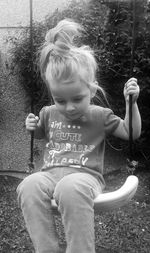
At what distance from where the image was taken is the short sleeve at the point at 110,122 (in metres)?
2.38

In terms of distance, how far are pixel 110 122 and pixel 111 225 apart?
1.88 m

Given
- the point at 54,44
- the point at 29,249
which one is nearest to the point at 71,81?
the point at 54,44

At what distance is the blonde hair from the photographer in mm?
2205

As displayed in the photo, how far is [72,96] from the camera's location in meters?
2.23

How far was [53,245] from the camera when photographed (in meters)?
2.03

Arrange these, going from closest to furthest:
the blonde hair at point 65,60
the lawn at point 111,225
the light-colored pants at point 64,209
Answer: the light-colored pants at point 64,209 < the blonde hair at point 65,60 < the lawn at point 111,225

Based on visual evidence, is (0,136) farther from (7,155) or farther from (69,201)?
(69,201)

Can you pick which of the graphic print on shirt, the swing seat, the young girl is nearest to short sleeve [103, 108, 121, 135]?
the young girl

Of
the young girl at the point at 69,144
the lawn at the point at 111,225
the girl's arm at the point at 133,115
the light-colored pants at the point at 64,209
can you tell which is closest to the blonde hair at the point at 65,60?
the young girl at the point at 69,144

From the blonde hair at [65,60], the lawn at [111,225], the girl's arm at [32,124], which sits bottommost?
the lawn at [111,225]

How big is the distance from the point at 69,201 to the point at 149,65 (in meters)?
2.56

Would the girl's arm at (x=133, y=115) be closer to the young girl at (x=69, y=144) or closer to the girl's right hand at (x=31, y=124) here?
the young girl at (x=69, y=144)

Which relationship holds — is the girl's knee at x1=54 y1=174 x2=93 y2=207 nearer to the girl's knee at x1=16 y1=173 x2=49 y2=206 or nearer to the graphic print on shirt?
the girl's knee at x1=16 y1=173 x2=49 y2=206

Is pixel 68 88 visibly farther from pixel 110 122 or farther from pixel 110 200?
pixel 110 200
